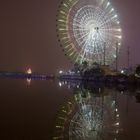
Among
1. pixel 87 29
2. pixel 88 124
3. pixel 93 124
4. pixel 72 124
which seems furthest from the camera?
pixel 87 29

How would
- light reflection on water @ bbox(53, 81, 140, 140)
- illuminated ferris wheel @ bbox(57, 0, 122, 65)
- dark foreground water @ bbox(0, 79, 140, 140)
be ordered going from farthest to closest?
illuminated ferris wheel @ bbox(57, 0, 122, 65) < light reflection on water @ bbox(53, 81, 140, 140) < dark foreground water @ bbox(0, 79, 140, 140)

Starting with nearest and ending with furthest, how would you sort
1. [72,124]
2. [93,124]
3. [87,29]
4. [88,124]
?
[72,124] → [88,124] → [93,124] → [87,29]

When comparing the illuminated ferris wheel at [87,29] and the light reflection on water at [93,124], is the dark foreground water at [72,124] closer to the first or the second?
the light reflection on water at [93,124]

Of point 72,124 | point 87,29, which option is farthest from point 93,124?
point 87,29

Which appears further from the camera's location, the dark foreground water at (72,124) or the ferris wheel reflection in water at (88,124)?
the ferris wheel reflection in water at (88,124)

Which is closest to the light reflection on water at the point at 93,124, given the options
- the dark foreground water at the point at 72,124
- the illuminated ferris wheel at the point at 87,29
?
the dark foreground water at the point at 72,124

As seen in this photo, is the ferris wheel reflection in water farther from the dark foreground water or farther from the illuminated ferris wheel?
the illuminated ferris wheel

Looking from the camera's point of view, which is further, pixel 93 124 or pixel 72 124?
pixel 93 124

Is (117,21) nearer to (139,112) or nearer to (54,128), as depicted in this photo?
(139,112)

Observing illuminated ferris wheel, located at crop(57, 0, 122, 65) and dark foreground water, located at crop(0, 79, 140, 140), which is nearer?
dark foreground water, located at crop(0, 79, 140, 140)

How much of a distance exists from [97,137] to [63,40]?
162 feet

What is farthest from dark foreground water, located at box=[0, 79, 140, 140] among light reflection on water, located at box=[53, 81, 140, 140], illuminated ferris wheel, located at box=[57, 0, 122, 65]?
illuminated ferris wheel, located at box=[57, 0, 122, 65]

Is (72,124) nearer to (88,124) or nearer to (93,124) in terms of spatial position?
(88,124)

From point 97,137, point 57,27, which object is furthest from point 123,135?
point 57,27
